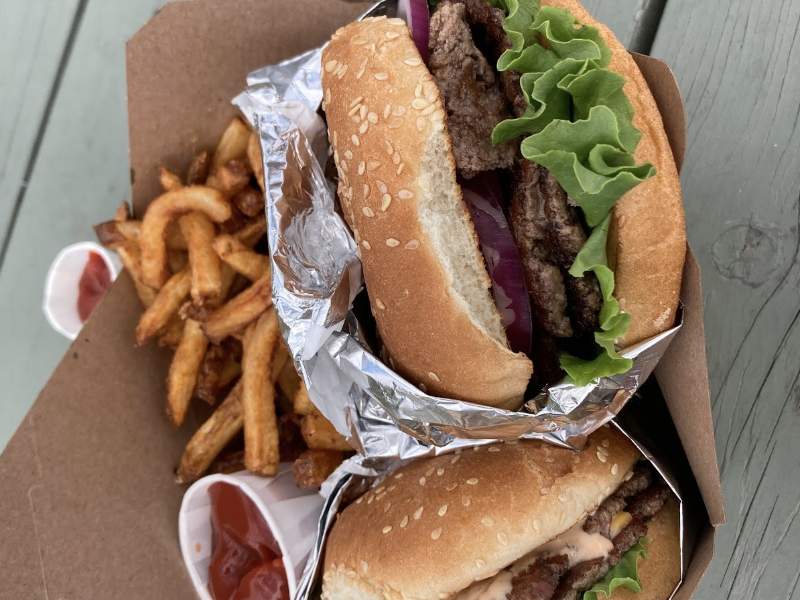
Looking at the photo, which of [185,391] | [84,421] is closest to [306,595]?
[185,391]

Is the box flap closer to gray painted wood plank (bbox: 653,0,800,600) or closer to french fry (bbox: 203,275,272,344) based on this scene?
french fry (bbox: 203,275,272,344)

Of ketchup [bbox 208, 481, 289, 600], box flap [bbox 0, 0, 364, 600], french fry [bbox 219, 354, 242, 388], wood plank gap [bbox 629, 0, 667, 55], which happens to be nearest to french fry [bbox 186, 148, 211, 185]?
box flap [bbox 0, 0, 364, 600]

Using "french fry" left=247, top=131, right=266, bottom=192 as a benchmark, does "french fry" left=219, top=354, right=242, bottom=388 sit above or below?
below

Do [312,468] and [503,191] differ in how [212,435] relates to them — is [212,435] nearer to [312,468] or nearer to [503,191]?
[312,468]

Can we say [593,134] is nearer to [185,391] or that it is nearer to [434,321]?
[434,321]

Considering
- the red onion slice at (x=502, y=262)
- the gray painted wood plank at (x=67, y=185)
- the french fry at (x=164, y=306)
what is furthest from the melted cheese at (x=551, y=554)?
the gray painted wood plank at (x=67, y=185)

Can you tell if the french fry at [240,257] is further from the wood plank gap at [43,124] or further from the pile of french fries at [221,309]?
the wood plank gap at [43,124]
